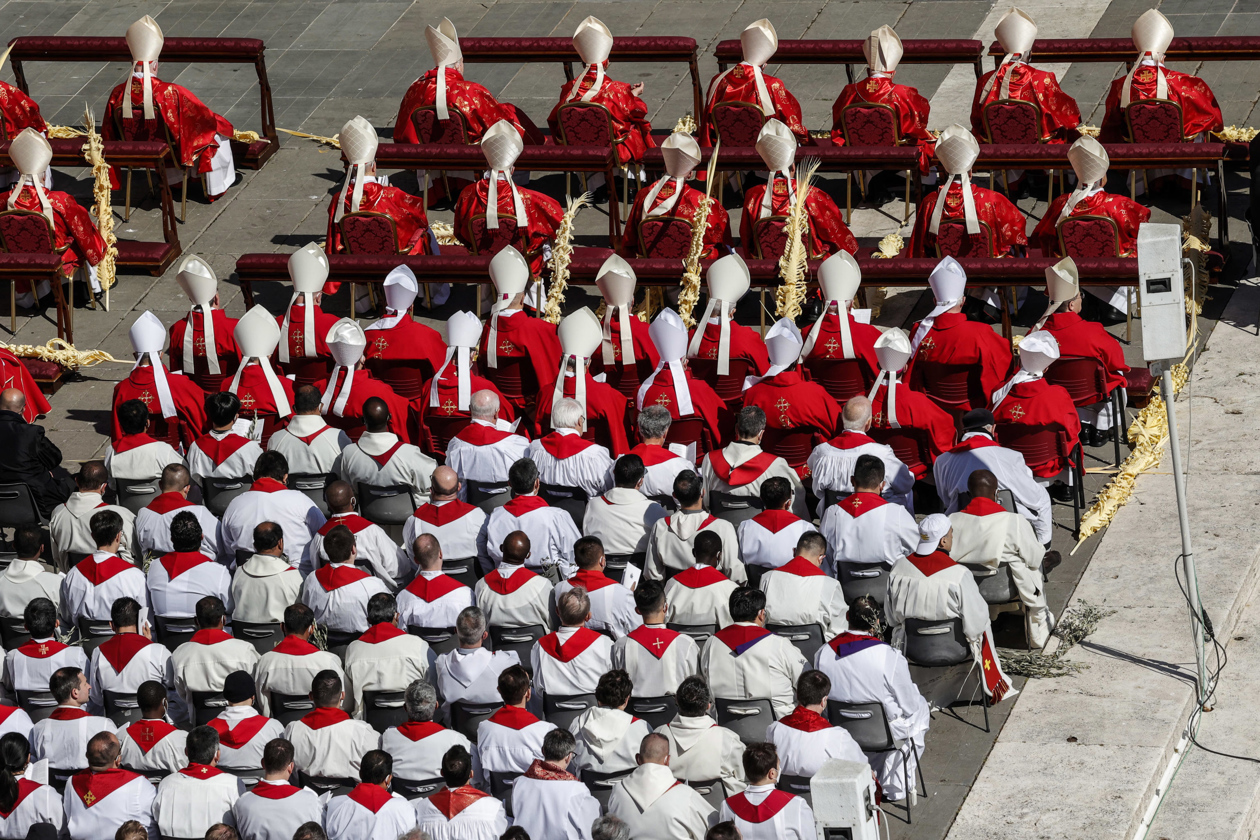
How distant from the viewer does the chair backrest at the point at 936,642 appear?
1257cm

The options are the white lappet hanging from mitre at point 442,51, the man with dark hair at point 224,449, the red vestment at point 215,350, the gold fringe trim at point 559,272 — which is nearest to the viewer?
the man with dark hair at point 224,449

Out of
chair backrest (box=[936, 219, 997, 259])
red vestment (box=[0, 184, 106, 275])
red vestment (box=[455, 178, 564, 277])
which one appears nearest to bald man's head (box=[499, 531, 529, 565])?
red vestment (box=[455, 178, 564, 277])

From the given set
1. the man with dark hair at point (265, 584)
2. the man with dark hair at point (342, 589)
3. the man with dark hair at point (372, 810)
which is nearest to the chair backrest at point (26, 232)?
the man with dark hair at point (265, 584)

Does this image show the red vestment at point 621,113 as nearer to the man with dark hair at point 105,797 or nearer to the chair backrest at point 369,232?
the chair backrest at point 369,232

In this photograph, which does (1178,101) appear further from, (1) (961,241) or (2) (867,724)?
(2) (867,724)

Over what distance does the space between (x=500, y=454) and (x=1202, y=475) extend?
14.7 ft

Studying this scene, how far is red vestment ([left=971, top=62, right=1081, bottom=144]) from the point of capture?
1781cm

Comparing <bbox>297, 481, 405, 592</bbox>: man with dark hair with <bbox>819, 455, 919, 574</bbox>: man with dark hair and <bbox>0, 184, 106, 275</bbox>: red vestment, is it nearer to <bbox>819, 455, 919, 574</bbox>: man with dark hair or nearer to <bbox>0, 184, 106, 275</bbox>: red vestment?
<bbox>819, 455, 919, 574</bbox>: man with dark hair

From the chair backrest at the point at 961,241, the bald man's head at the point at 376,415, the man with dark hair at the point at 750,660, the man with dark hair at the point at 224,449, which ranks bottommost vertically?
the man with dark hair at the point at 224,449

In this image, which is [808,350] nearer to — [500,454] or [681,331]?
[681,331]

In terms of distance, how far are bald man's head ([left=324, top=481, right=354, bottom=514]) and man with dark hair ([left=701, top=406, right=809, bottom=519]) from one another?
2154 millimetres

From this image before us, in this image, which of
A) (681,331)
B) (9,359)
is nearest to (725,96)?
(681,331)

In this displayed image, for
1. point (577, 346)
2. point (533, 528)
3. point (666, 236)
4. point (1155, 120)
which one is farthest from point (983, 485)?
point (1155, 120)

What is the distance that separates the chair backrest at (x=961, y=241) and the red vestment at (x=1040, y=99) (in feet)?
5.69
